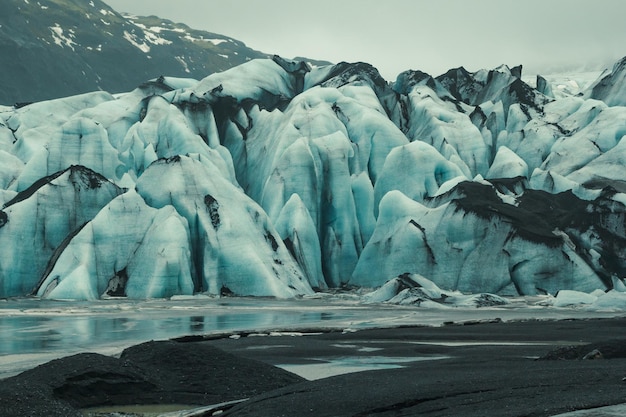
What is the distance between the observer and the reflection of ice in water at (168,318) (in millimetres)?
21727

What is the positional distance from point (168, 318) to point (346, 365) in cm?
1668

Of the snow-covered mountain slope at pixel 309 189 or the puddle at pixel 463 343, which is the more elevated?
the snow-covered mountain slope at pixel 309 189

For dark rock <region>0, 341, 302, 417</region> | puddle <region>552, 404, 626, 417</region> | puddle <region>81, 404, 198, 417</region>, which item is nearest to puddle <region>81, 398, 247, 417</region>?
puddle <region>81, 404, 198, 417</region>

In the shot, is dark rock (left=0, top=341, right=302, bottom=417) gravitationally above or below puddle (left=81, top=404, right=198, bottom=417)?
above

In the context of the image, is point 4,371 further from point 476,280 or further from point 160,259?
point 476,280

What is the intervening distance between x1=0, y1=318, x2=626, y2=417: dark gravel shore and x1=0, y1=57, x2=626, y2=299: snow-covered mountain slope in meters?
26.3

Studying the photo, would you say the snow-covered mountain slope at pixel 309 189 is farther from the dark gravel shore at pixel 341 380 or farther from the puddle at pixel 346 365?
the puddle at pixel 346 365

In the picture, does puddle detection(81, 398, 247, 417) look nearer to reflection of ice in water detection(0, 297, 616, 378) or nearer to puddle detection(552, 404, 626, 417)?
reflection of ice in water detection(0, 297, 616, 378)

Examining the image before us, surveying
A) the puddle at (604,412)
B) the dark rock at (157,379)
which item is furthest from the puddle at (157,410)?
the puddle at (604,412)

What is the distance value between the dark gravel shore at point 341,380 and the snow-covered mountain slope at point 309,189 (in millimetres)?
26322

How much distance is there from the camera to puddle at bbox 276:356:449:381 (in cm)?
1556

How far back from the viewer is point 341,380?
12.3 m

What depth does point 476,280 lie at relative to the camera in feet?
161

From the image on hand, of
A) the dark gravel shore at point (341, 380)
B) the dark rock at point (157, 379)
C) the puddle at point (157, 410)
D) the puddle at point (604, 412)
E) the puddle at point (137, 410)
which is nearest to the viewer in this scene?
the puddle at point (604, 412)
